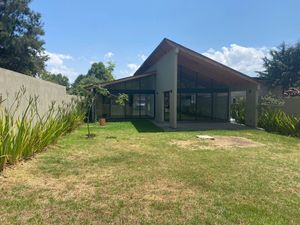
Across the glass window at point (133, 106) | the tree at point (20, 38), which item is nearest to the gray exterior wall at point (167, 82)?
the glass window at point (133, 106)

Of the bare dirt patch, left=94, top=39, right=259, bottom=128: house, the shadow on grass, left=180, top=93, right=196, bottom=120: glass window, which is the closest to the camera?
the bare dirt patch

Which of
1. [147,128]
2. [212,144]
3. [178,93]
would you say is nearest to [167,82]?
[147,128]

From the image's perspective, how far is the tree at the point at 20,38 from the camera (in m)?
30.8

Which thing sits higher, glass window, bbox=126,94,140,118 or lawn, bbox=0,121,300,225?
glass window, bbox=126,94,140,118

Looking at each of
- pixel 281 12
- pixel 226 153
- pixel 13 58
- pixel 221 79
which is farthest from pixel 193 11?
pixel 13 58

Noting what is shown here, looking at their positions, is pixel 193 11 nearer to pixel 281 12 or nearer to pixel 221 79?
pixel 281 12

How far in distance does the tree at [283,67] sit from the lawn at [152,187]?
1960 centimetres

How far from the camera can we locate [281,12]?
14.8m

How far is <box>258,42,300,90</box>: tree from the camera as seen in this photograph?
26625 millimetres

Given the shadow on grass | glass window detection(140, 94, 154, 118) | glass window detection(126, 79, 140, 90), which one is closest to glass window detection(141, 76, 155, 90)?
glass window detection(126, 79, 140, 90)

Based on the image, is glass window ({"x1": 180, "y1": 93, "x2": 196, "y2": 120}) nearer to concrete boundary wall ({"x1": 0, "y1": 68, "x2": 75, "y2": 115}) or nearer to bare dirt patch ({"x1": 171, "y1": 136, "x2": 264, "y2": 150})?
bare dirt patch ({"x1": 171, "y1": 136, "x2": 264, "y2": 150})

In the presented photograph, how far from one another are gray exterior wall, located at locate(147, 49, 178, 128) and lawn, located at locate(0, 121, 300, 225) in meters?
7.18

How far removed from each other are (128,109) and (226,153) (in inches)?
606

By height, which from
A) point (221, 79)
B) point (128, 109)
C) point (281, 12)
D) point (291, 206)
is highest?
point (281, 12)
